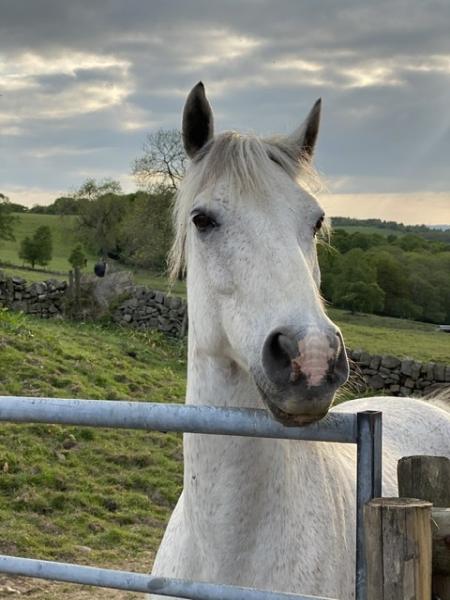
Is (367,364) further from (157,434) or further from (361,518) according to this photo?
(361,518)

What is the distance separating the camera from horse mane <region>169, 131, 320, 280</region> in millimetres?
2516

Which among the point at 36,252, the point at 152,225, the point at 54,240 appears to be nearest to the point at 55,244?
the point at 54,240

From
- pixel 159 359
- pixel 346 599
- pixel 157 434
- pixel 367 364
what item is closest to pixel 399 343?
pixel 367 364

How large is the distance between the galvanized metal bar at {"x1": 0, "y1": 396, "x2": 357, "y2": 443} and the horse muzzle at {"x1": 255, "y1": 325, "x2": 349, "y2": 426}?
1.7 inches

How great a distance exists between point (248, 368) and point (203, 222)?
594 millimetres

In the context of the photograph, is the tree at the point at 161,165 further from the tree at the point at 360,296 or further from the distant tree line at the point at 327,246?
the tree at the point at 360,296

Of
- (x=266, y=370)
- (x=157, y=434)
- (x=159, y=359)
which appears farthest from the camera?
(x=159, y=359)

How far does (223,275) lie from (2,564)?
120cm

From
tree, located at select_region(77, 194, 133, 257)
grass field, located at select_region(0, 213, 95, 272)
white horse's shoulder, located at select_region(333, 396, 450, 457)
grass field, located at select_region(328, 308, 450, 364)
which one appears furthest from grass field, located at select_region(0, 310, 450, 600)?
grass field, located at select_region(0, 213, 95, 272)

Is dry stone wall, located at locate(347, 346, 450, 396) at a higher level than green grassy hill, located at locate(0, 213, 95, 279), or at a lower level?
lower

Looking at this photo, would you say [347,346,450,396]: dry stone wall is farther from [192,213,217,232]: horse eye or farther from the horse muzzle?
the horse muzzle

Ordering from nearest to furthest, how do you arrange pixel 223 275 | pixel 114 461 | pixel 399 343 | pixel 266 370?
pixel 266 370 → pixel 223 275 → pixel 114 461 → pixel 399 343

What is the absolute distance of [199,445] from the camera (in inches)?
105

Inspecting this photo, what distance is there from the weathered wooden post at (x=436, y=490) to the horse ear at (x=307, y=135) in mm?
1412
